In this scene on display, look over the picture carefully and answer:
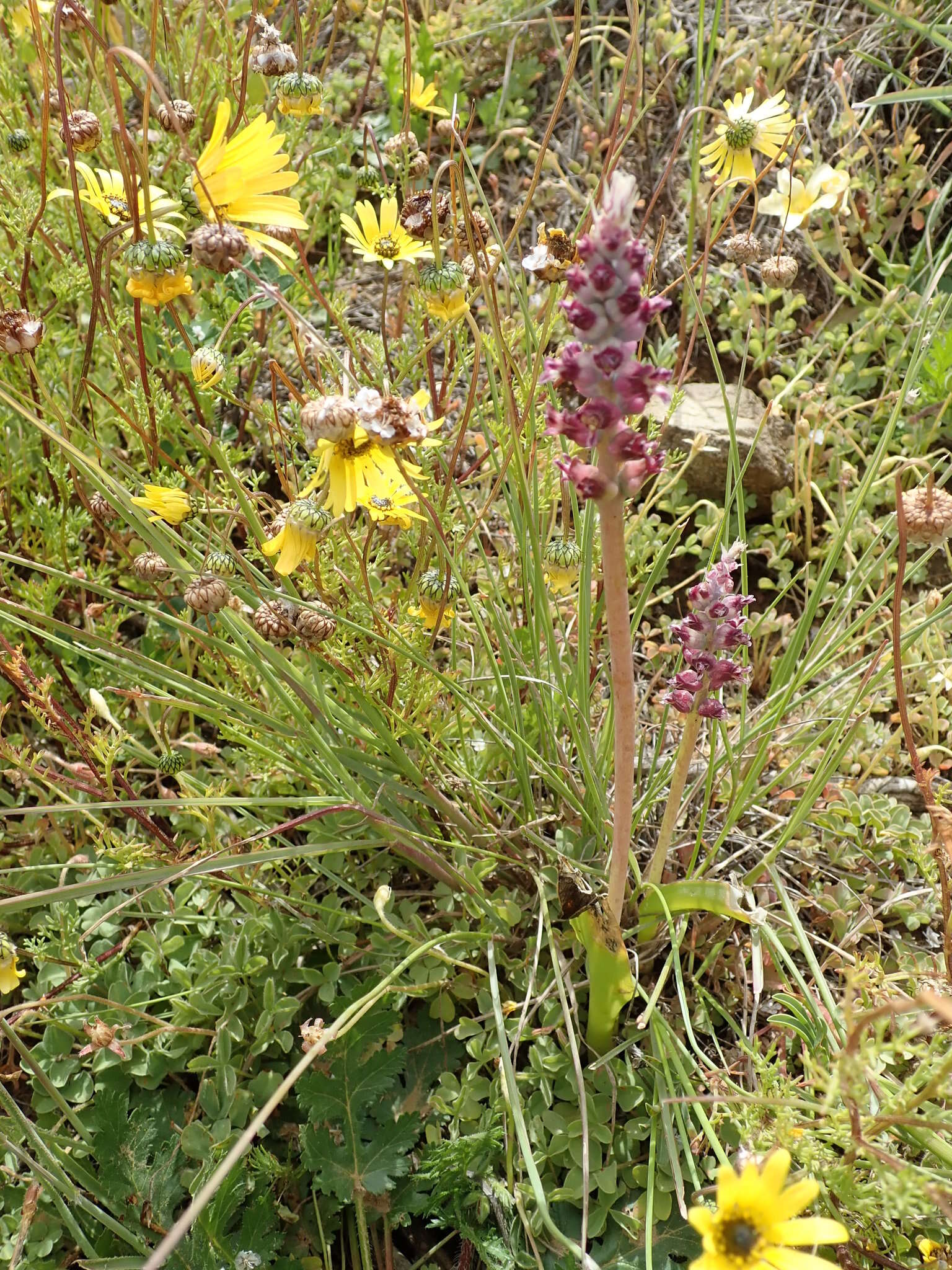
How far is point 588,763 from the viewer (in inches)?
47.1

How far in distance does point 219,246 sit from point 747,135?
0.85 m

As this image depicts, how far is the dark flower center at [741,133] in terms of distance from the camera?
1.38 metres

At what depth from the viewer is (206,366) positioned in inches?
43.8

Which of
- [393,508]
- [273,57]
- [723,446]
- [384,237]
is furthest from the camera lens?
[723,446]

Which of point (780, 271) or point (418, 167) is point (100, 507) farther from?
point (780, 271)

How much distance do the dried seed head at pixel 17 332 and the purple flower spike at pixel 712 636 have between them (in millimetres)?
857

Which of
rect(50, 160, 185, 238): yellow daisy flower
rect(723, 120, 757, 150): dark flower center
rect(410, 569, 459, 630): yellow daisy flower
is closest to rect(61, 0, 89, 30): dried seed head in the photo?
rect(50, 160, 185, 238): yellow daisy flower

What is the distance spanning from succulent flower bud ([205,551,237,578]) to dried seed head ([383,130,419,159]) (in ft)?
2.11

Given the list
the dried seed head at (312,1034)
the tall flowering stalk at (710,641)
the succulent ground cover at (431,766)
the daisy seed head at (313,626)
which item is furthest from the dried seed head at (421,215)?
the dried seed head at (312,1034)

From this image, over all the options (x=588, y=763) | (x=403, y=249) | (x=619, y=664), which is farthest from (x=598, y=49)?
(x=619, y=664)

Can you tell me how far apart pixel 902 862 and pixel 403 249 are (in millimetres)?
1188

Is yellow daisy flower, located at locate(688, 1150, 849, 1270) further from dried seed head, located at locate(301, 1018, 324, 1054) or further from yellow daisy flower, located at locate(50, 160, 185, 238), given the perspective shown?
yellow daisy flower, located at locate(50, 160, 185, 238)

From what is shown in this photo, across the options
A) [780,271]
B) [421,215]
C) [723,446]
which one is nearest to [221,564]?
[421,215]

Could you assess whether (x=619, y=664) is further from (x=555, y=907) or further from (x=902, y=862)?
(x=902, y=862)
